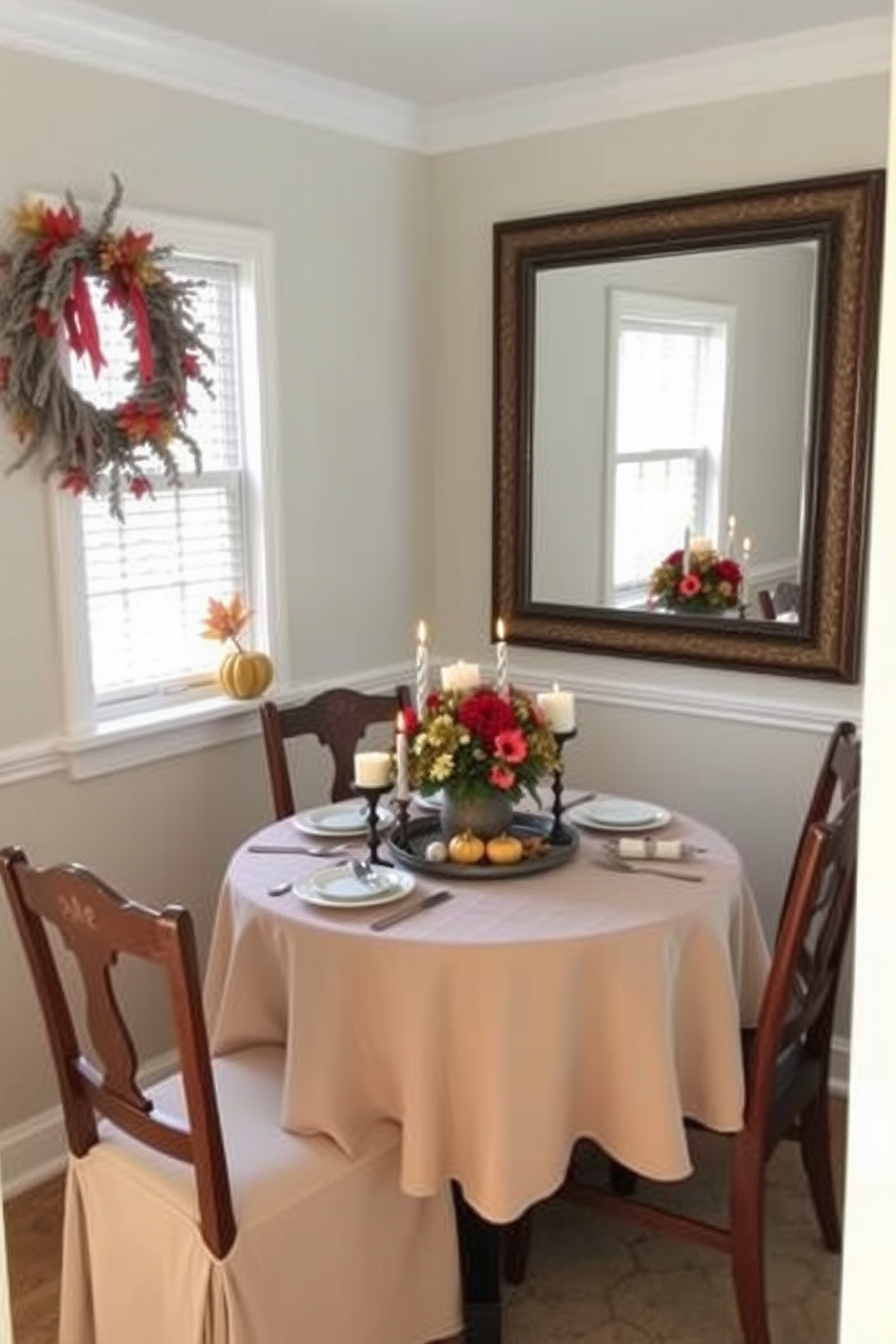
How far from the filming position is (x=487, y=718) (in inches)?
91.3

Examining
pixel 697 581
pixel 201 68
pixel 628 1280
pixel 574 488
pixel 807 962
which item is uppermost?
pixel 201 68

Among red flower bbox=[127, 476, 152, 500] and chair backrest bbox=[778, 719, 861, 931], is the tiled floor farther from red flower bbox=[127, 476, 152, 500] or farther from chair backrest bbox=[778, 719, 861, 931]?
red flower bbox=[127, 476, 152, 500]

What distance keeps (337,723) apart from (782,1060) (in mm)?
1425

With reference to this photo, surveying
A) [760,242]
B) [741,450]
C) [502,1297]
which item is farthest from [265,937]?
[760,242]

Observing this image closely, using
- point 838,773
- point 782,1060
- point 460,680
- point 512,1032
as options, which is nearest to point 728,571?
point 838,773

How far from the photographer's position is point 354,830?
2646 mm

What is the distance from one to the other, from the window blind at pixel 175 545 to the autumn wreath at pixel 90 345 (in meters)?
0.08

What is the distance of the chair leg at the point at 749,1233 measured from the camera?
7.02ft

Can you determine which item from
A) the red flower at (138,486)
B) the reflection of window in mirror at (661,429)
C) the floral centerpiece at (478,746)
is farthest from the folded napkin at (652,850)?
the red flower at (138,486)

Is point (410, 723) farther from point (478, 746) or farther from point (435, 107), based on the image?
point (435, 107)

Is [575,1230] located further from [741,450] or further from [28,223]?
[28,223]

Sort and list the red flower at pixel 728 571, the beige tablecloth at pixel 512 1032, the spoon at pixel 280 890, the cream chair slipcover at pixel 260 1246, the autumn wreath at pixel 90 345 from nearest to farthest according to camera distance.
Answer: the cream chair slipcover at pixel 260 1246 → the beige tablecloth at pixel 512 1032 → the spoon at pixel 280 890 → the autumn wreath at pixel 90 345 → the red flower at pixel 728 571

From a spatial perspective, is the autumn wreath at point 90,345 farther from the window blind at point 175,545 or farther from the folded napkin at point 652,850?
the folded napkin at point 652,850

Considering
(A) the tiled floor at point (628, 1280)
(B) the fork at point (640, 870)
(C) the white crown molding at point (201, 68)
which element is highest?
(C) the white crown molding at point (201, 68)
